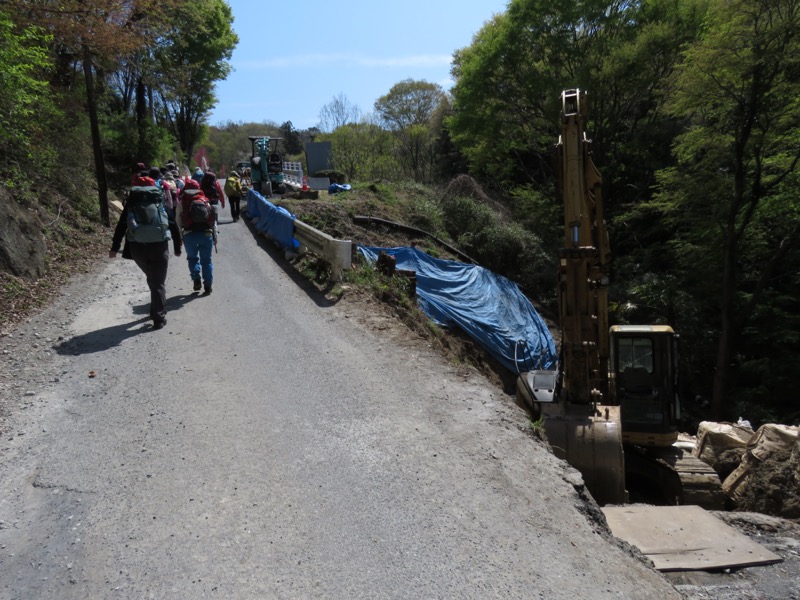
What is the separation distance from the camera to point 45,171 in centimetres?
1407

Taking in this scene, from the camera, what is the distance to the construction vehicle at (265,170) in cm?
2430

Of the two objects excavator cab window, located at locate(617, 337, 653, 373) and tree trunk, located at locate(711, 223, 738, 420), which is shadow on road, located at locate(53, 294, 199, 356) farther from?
tree trunk, located at locate(711, 223, 738, 420)

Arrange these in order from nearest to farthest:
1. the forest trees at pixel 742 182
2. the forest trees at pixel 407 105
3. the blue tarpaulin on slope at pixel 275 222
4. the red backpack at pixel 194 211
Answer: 1. the red backpack at pixel 194 211
2. the blue tarpaulin on slope at pixel 275 222
3. the forest trees at pixel 742 182
4. the forest trees at pixel 407 105

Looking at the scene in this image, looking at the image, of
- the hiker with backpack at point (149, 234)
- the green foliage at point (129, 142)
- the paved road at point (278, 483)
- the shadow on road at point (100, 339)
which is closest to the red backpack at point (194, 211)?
the hiker with backpack at point (149, 234)

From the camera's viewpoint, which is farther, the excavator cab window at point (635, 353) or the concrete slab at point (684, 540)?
the excavator cab window at point (635, 353)

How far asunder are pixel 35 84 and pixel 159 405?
347 inches

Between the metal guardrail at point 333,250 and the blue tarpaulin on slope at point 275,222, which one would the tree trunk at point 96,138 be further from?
the metal guardrail at point 333,250

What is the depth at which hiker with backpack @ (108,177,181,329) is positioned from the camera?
25.5ft

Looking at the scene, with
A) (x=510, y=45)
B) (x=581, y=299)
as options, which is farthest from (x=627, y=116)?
(x=581, y=299)

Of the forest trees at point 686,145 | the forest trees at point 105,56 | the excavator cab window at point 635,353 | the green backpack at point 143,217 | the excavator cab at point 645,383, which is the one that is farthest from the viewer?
the forest trees at point 686,145

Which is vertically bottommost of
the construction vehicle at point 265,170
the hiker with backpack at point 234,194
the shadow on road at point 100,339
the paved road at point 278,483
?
the paved road at point 278,483

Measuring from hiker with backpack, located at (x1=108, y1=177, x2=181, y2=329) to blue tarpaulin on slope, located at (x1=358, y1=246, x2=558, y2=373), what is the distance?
6.11 metres

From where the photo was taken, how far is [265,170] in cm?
2445

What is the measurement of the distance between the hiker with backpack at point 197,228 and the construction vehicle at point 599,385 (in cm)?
557
